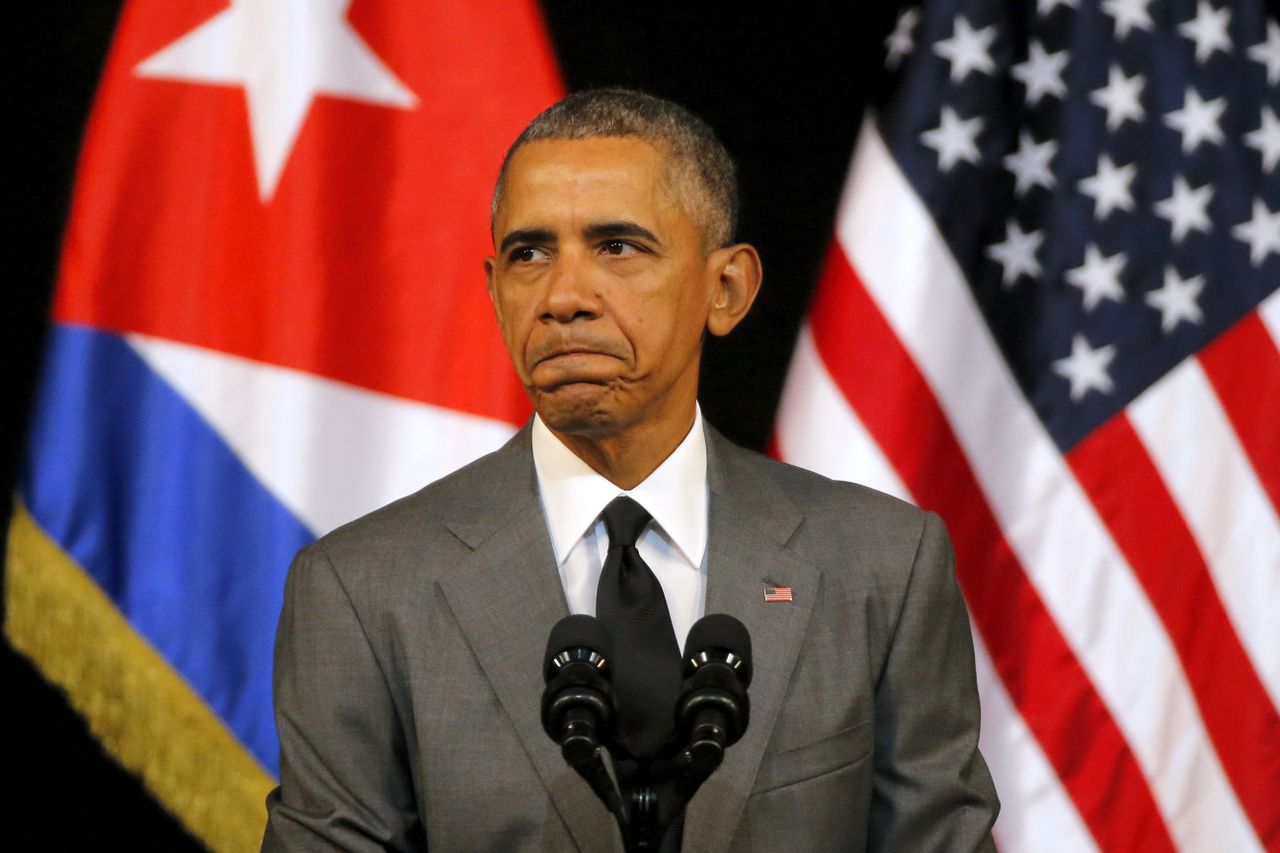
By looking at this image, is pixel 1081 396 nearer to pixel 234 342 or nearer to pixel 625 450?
pixel 625 450

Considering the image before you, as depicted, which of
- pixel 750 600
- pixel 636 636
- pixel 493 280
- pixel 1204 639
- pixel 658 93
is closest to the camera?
pixel 636 636

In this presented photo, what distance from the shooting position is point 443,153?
2568 mm

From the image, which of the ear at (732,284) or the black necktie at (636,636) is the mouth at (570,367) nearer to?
the black necktie at (636,636)

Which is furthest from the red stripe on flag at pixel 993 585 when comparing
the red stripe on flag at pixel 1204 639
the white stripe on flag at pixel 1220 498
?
the white stripe on flag at pixel 1220 498

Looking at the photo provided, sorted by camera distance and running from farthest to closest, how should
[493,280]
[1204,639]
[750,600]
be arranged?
[1204,639] → [493,280] → [750,600]

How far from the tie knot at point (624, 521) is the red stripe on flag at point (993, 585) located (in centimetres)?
113

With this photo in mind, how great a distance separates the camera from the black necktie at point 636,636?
4.74 feet

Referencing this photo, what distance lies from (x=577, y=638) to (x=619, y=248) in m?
0.66

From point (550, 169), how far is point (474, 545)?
17.1 inches

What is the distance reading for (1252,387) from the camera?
2672 mm

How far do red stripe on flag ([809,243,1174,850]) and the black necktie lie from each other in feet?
3.81

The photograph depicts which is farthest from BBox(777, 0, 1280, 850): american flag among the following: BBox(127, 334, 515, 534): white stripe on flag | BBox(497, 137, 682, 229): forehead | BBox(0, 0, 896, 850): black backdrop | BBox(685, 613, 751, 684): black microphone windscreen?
BBox(685, 613, 751, 684): black microphone windscreen

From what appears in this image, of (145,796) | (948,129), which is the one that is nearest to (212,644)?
(145,796)

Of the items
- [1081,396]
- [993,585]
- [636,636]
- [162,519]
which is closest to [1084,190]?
[1081,396]
